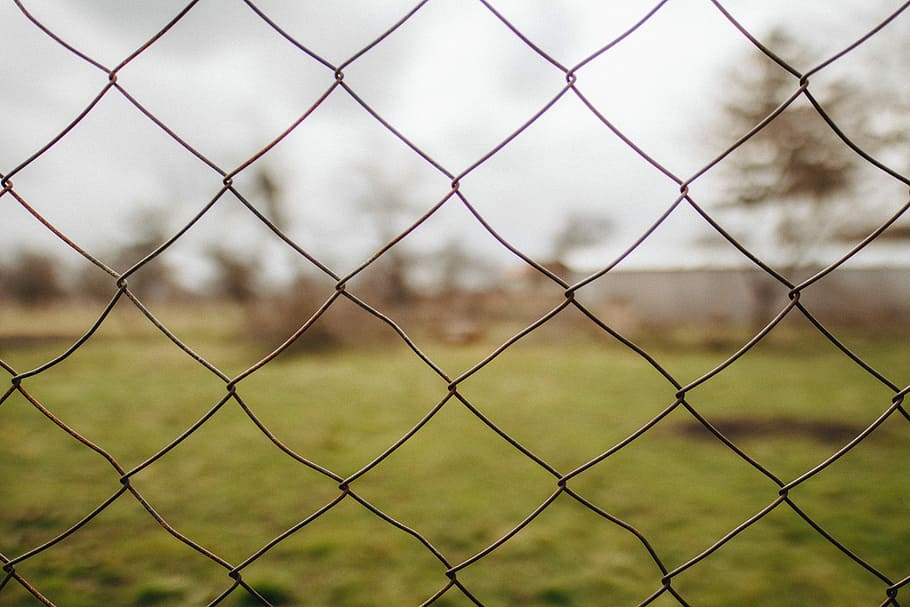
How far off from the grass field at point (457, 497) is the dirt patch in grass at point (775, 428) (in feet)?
0.09

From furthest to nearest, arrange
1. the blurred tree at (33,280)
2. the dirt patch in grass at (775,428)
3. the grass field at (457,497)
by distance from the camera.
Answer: the blurred tree at (33,280) < the dirt patch in grass at (775,428) < the grass field at (457,497)

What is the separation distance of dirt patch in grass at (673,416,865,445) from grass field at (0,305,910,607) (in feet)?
0.09

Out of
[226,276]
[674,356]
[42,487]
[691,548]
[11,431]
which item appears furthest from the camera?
[226,276]

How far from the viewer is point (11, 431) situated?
3635 millimetres

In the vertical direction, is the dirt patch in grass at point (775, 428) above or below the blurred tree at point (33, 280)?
below

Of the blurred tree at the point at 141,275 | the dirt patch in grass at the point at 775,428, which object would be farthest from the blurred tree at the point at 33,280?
the dirt patch in grass at the point at 775,428

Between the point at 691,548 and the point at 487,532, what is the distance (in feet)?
2.63

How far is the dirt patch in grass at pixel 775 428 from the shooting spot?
362 centimetres

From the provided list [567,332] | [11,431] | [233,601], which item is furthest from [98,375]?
[567,332]

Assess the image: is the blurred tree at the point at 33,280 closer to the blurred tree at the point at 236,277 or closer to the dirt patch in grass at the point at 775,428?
the blurred tree at the point at 236,277

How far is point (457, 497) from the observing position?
2.51 m

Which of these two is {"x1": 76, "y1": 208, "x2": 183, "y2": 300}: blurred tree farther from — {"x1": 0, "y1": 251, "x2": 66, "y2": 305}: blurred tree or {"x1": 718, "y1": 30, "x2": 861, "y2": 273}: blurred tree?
{"x1": 718, "y1": 30, "x2": 861, "y2": 273}: blurred tree

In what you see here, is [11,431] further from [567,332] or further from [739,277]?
Result: [739,277]

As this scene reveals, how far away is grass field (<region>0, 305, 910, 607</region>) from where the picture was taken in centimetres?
174
